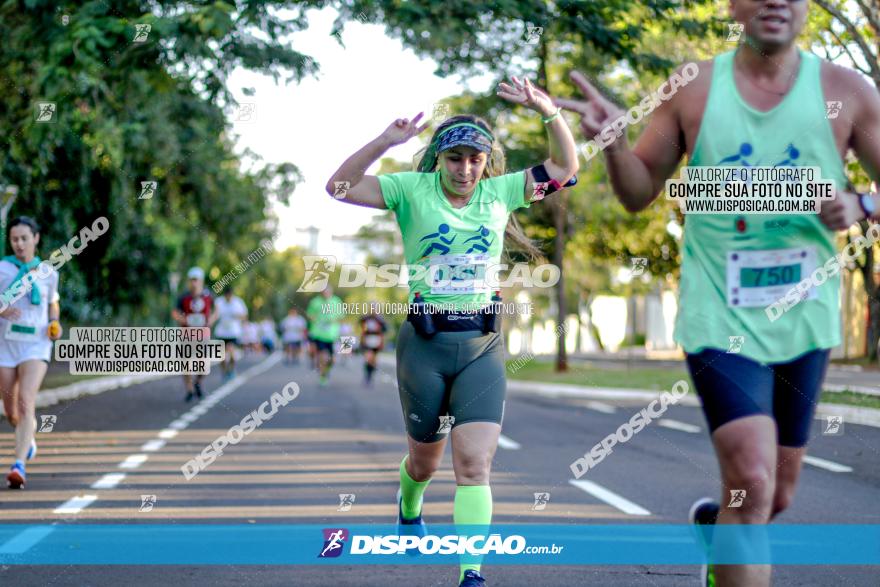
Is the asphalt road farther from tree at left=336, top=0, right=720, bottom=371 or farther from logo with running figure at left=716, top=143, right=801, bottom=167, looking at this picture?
tree at left=336, top=0, right=720, bottom=371

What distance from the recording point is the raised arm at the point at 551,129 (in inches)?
175

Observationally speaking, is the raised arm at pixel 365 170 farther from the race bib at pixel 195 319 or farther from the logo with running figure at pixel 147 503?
the race bib at pixel 195 319

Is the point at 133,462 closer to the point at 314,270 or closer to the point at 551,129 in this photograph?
the point at 314,270

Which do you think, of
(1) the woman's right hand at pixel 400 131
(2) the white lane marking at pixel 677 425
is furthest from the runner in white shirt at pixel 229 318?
(1) the woman's right hand at pixel 400 131

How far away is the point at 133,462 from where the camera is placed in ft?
35.0

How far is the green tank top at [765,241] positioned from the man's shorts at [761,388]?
0.03 m

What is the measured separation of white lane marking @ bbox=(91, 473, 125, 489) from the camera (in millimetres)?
9062

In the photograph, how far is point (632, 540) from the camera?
6.82 metres

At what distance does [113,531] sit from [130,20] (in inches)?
271

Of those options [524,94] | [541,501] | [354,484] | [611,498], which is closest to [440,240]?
[524,94]

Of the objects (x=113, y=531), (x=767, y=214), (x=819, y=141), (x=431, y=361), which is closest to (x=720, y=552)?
(x=767, y=214)

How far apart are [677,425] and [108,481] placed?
8.09 metres

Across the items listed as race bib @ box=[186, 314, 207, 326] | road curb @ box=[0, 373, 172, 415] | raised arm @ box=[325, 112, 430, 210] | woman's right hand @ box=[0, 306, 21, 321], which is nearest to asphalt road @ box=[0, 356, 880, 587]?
woman's right hand @ box=[0, 306, 21, 321]

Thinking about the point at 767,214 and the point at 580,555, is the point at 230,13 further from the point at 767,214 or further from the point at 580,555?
the point at 767,214
